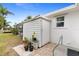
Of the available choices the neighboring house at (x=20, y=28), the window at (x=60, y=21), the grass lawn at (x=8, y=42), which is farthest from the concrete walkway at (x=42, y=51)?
the window at (x=60, y=21)

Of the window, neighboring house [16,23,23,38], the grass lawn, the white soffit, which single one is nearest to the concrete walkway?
the grass lawn

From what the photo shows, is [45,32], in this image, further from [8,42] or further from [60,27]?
[8,42]

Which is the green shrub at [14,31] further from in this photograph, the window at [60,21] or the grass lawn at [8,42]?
the window at [60,21]

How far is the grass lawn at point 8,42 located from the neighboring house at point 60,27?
0.68 ft

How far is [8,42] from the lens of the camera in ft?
8.13

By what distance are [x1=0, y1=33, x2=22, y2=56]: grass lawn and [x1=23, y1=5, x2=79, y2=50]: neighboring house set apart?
206 millimetres

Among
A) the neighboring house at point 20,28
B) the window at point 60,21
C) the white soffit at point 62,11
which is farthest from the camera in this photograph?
the window at point 60,21

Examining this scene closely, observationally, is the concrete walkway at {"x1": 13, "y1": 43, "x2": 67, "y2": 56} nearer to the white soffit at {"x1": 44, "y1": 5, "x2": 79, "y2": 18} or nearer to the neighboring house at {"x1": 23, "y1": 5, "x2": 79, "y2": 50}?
the neighboring house at {"x1": 23, "y1": 5, "x2": 79, "y2": 50}

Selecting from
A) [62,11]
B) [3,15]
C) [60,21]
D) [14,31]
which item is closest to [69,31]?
[60,21]

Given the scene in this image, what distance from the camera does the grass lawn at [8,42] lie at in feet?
8.00

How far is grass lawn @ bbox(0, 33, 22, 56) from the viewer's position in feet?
8.00

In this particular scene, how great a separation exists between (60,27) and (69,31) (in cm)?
22

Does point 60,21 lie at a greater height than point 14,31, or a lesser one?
greater

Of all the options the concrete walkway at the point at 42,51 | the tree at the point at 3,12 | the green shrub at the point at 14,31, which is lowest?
the concrete walkway at the point at 42,51
